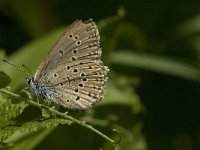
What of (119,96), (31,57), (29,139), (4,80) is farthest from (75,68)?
(31,57)

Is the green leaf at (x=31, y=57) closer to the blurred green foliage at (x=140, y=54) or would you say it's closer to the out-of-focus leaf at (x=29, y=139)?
the blurred green foliage at (x=140, y=54)

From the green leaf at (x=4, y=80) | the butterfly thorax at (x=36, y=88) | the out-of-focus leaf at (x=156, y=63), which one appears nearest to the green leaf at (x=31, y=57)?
the butterfly thorax at (x=36, y=88)

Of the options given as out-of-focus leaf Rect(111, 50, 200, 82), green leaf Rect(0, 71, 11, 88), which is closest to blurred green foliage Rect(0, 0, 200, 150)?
out-of-focus leaf Rect(111, 50, 200, 82)

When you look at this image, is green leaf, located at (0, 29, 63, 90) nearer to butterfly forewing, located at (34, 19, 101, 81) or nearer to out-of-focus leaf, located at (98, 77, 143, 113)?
out-of-focus leaf, located at (98, 77, 143, 113)

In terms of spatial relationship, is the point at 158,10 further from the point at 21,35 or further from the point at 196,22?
the point at 21,35

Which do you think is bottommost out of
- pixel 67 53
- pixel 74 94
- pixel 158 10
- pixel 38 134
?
pixel 38 134

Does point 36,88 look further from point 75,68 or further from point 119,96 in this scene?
point 119,96

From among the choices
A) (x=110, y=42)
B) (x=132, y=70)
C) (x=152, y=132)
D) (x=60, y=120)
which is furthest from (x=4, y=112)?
(x=152, y=132)
